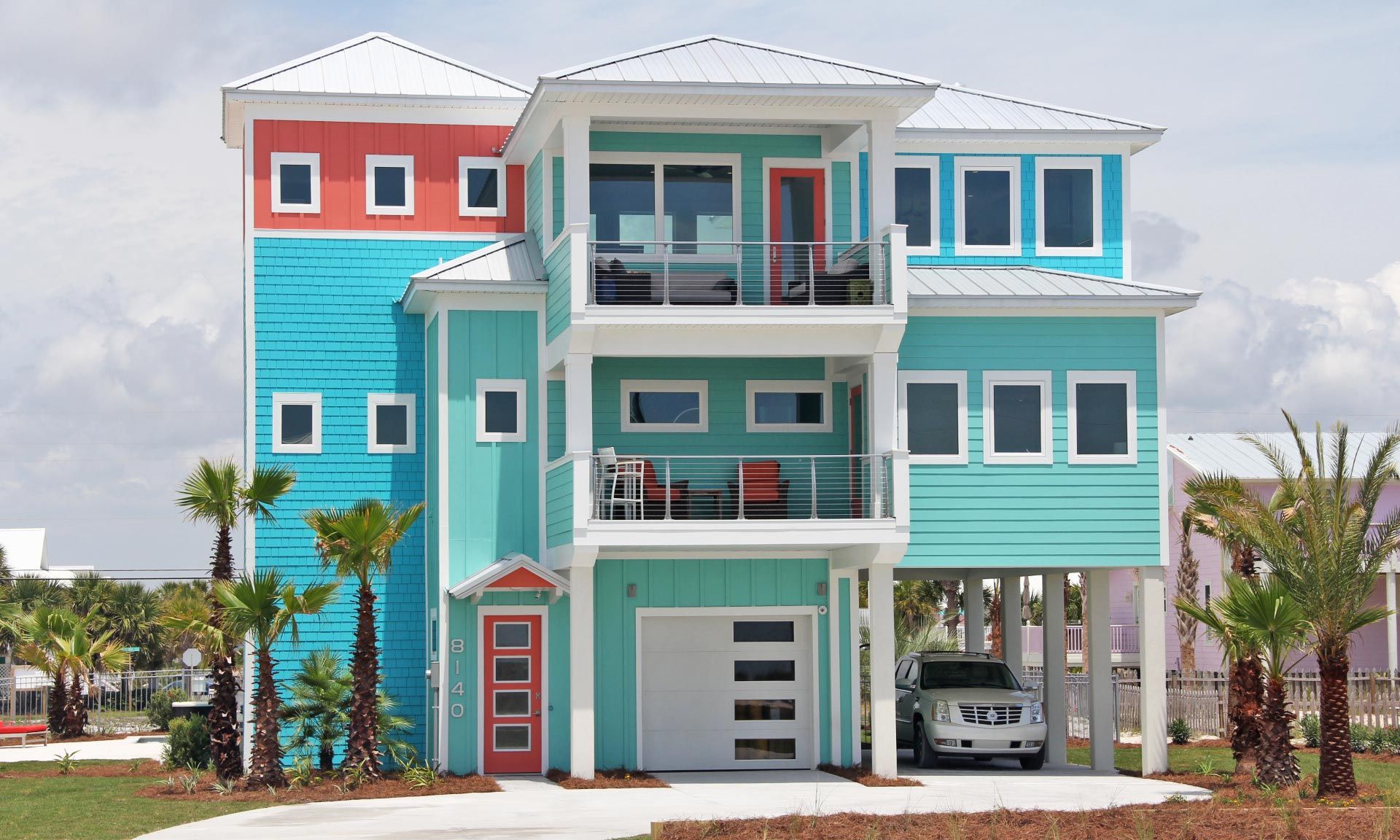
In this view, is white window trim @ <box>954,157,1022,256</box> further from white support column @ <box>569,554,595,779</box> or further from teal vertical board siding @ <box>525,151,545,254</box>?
white support column @ <box>569,554,595,779</box>

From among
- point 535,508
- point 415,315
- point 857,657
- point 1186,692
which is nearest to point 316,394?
point 415,315

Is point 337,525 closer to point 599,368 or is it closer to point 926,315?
point 599,368

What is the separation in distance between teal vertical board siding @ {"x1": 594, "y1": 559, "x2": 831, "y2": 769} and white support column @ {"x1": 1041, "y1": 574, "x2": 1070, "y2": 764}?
4.54 meters

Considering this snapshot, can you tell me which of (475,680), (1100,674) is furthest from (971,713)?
(475,680)

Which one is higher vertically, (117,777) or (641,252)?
(641,252)

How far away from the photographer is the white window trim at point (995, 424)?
23891 mm

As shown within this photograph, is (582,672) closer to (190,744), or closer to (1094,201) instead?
(190,744)

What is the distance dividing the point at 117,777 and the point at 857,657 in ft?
37.1

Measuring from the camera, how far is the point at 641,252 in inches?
966

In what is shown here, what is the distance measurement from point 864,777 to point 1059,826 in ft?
23.8

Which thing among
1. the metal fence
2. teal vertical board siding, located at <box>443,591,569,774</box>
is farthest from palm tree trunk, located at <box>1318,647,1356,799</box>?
the metal fence

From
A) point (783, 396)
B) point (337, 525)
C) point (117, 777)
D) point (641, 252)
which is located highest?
point (641, 252)

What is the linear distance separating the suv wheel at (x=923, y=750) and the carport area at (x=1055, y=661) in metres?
0.23

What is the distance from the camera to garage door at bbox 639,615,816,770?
2484 centimetres
